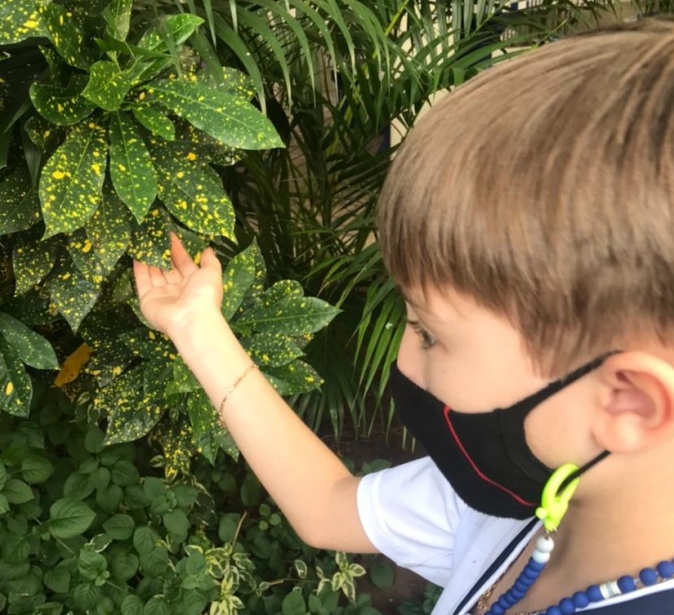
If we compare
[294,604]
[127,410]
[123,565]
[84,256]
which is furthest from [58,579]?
[84,256]

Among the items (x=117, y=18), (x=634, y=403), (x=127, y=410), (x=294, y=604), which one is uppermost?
(x=117, y=18)

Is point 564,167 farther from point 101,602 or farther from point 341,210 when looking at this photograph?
point 341,210

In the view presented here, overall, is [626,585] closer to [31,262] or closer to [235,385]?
[235,385]

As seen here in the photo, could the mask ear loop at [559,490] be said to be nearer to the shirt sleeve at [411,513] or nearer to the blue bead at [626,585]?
the blue bead at [626,585]

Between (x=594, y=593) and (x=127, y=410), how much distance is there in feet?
2.72

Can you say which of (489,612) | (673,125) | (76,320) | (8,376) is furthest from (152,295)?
(673,125)

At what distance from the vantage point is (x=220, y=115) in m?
0.81

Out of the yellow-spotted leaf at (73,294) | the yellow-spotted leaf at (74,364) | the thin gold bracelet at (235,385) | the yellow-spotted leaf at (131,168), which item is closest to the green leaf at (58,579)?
the yellow-spotted leaf at (74,364)

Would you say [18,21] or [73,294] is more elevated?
[18,21]

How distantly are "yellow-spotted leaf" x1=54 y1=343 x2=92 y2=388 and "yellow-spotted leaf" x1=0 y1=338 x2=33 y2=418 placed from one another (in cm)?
28

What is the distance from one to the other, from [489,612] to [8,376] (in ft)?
2.50

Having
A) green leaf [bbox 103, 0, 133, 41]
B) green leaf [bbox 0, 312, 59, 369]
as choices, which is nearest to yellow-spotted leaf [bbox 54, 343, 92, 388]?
green leaf [bbox 0, 312, 59, 369]

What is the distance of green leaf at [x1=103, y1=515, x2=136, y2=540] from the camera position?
1.30 meters

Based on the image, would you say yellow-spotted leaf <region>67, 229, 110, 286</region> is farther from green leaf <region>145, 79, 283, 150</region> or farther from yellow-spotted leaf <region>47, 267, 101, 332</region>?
green leaf <region>145, 79, 283, 150</region>
